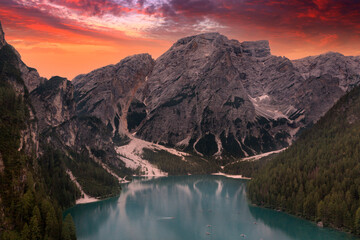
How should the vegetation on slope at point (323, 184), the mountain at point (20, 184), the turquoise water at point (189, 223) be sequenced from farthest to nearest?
the vegetation on slope at point (323, 184) < the turquoise water at point (189, 223) < the mountain at point (20, 184)

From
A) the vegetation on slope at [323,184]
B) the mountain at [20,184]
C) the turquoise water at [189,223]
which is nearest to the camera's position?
the mountain at [20,184]

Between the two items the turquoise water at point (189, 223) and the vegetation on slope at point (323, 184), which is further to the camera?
the vegetation on slope at point (323, 184)

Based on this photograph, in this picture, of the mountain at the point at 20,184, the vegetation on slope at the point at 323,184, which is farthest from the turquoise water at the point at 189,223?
the mountain at the point at 20,184

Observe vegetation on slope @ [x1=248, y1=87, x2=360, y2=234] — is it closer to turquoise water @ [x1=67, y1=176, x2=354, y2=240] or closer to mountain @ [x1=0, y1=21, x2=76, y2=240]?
turquoise water @ [x1=67, y1=176, x2=354, y2=240]

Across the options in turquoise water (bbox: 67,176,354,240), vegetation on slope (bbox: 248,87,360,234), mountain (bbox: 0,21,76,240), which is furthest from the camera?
vegetation on slope (bbox: 248,87,360,234)

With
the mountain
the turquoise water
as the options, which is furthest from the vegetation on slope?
the mountain

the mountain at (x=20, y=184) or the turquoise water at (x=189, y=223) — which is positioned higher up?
the mountain at (x=20, y=184)

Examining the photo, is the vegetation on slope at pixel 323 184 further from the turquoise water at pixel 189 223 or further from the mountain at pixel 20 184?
the mountain at pixel 20 184

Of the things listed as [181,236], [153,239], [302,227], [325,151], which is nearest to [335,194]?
[302,227]

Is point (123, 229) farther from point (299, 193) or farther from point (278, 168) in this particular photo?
point (278, 168)
